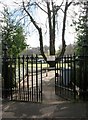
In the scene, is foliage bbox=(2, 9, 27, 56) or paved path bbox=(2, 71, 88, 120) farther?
foliage bbox=(2, 9, 27, 56)

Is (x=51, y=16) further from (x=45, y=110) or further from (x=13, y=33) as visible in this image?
(x=45, y=110)

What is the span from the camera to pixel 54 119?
633 cm

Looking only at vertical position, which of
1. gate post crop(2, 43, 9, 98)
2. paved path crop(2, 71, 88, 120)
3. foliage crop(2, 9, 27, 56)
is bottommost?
paved path crop(2, 71, 88, 120)

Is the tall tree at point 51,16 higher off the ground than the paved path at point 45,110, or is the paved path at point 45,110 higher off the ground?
the tall tree at point 51,16

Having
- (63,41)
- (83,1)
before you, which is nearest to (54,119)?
(83,1)

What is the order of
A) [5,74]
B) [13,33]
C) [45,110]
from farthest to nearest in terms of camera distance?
[13,33] < [5,74] < [45,110]

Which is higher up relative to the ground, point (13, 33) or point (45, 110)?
point (13, 33)

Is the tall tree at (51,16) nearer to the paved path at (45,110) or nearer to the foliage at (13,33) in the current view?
→ the foliage at (13,33)

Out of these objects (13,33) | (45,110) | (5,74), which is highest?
(13,33)

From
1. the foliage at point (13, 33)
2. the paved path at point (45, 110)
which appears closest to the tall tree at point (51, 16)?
the foliage at point (13, 33)

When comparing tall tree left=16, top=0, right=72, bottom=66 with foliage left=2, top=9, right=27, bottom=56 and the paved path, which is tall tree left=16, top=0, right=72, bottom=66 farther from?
the paved path

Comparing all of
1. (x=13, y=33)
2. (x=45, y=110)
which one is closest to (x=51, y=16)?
(x=13, y=33)

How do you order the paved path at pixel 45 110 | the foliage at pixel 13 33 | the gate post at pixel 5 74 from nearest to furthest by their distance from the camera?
the paved path at pixel 45 110
the gate post at pixel 5 74
the foliage at pixel 13 33

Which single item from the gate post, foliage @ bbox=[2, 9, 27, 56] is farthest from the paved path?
foliage @ bbox=[2, 9, 27, 56]
